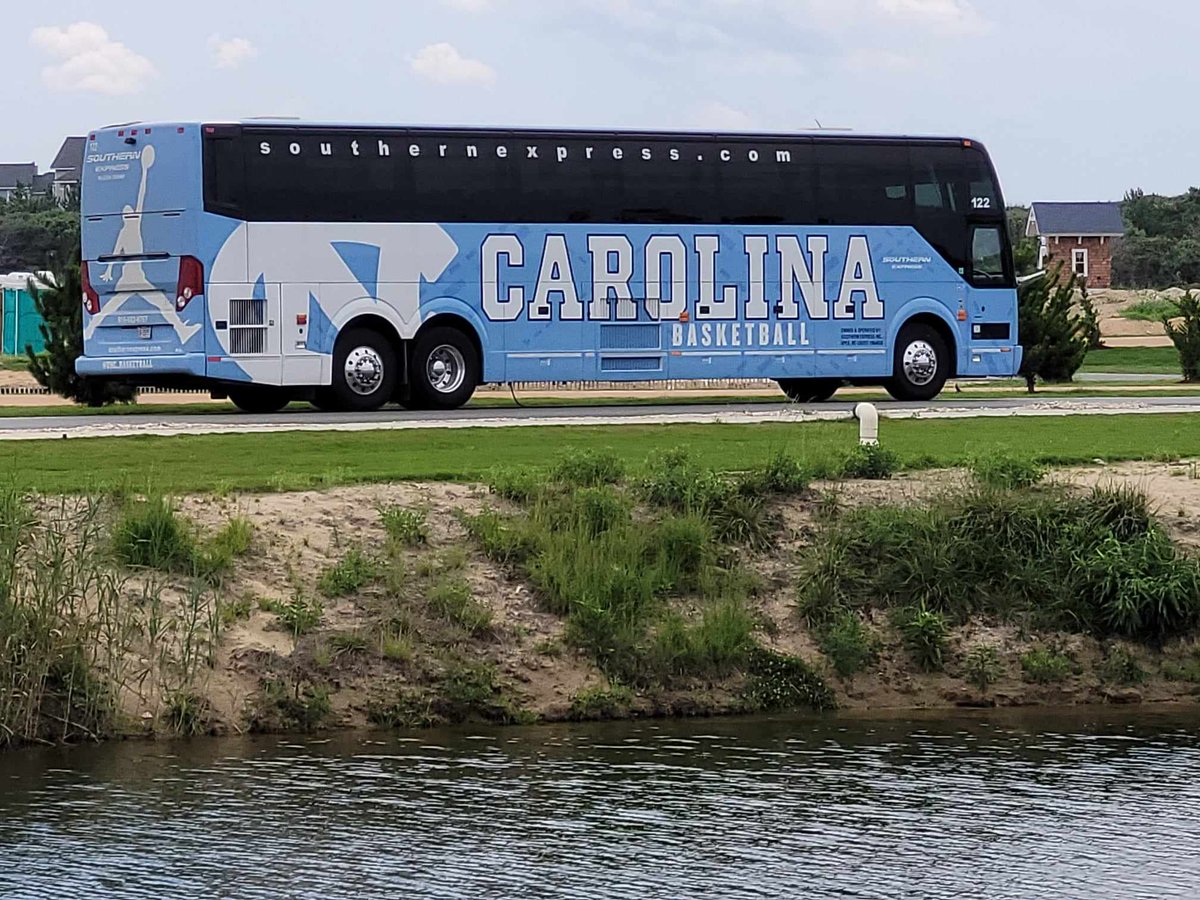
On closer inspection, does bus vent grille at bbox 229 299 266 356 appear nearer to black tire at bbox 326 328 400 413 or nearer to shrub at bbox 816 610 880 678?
black tire at bbox 326 328 400 413

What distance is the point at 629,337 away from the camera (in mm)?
29359

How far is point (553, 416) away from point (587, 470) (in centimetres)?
A: 959

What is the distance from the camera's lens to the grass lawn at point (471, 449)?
16.7m

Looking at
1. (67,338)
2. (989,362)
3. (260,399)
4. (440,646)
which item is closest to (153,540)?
(440,646)

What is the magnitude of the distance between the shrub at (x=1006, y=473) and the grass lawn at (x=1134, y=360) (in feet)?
115

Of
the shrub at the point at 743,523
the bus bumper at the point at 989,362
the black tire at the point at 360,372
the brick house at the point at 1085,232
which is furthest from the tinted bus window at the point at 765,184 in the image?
the brick house at the point at 1085,232

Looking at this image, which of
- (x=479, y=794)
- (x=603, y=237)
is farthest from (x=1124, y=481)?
(x=603, y=237)

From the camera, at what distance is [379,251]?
1086 inches

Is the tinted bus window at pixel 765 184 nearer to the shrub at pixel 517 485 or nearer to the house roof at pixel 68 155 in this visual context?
the shrub at pixel 517 485

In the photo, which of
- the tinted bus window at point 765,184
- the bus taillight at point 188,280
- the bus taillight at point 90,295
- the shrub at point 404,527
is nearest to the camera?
the shrub at point 404,527

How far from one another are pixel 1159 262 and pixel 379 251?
89.4 m

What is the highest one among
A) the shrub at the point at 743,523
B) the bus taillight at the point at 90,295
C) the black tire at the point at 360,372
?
the bus taillight at the point at 90,295

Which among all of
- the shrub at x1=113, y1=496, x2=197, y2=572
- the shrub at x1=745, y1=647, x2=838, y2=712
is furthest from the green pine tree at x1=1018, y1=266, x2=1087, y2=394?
the shrub at x1=113, y1=496, x2=197, y2=572

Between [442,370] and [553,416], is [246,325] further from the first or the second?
[553,416]
